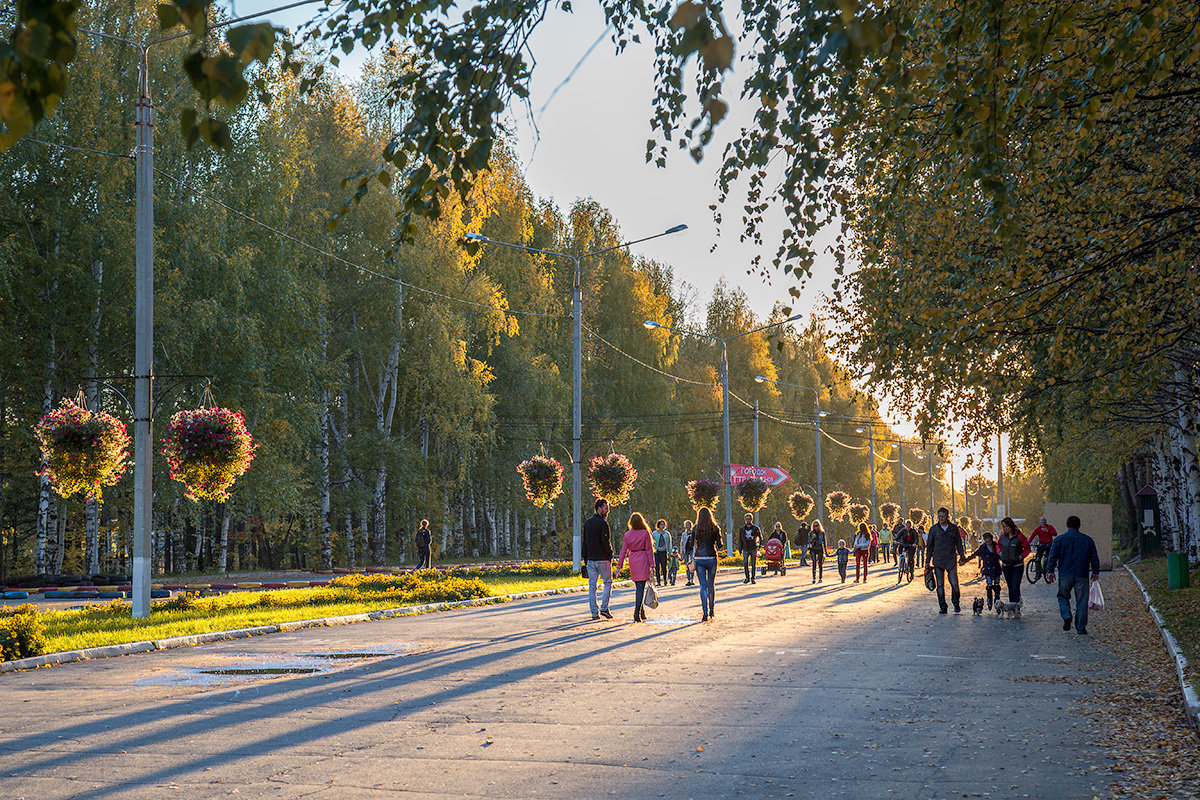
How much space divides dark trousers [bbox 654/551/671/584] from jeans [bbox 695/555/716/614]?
10.9 meters

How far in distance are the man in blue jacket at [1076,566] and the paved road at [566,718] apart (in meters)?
0.86

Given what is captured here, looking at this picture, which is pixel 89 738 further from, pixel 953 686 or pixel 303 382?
pixel 303 382

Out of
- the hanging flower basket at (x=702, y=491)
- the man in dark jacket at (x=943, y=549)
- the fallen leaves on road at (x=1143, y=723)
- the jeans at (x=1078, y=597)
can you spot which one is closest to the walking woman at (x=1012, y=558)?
the man in dark jacket at (x=943, y=549)

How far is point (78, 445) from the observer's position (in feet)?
67.3

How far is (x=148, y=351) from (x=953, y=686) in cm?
1321

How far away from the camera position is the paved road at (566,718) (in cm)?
672

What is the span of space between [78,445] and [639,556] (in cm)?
1043

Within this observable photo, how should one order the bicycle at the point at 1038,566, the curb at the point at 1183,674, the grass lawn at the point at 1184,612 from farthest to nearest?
the bicycle at the point at 1038,566 < the grass lawn at the point at 1184,612 < the curb at the point at 1183,674

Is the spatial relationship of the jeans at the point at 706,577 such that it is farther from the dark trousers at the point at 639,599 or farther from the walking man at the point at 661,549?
the walking man at the point at 661,549

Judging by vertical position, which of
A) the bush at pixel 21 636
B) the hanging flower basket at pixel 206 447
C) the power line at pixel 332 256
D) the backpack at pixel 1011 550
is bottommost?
the bush at pixel 21 636

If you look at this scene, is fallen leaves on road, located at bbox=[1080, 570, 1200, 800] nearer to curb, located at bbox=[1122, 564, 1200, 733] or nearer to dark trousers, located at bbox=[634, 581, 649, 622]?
curb, located at bbox=[1122, 564, 1200, 733]

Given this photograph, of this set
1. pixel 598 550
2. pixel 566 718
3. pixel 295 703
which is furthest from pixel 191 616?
pixel 566 718

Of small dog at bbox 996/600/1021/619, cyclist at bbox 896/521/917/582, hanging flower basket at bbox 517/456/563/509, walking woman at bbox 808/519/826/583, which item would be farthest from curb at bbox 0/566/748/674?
cyclist at bbox 896/521/917/582

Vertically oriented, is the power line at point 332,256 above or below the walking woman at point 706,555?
above
